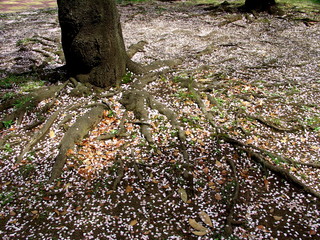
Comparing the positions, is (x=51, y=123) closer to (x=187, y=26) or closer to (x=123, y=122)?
(x=123, y=122)

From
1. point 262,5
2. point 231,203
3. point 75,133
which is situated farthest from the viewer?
point 262,5

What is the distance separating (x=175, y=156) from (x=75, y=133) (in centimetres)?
164

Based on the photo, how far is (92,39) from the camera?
4.93 metres

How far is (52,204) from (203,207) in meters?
1.86

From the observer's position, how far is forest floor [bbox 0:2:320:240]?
3.01m

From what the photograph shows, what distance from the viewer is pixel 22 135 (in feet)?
14.5

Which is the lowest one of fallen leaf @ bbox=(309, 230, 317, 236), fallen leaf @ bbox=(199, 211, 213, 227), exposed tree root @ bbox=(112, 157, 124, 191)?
fallen leaf @ bbox=(309, 230, 317, 236)

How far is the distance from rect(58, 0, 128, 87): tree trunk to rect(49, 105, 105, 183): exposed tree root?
0.87 metres

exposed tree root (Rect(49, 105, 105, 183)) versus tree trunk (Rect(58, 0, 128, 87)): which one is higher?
tree trunk (Rect(58, 0, 128, 87))

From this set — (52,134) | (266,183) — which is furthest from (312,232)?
(52,134)

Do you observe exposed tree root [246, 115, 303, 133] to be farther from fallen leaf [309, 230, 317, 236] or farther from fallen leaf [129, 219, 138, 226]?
fallen leaf [129, 219, 138, 226]

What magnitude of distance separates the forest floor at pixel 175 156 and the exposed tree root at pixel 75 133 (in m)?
0.10

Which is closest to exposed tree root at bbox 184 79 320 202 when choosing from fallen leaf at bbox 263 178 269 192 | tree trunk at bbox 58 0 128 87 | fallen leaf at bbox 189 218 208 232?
fallen leaf at bbox 263 178 269 192

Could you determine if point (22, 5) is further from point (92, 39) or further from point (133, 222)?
point (133, 222)
